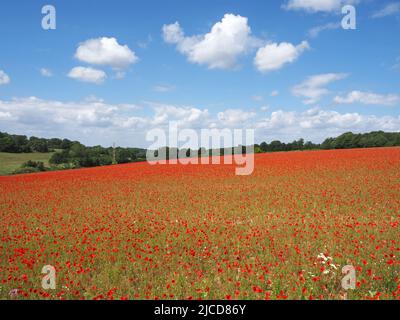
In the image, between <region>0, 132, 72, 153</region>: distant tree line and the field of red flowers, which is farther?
<region>0, 132, 72, 153</region>: distant tree line

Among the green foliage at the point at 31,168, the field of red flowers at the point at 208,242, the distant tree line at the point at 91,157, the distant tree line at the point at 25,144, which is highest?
the distant tree line at the point at 25,144

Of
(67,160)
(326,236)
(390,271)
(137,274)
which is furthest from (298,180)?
(67,160)

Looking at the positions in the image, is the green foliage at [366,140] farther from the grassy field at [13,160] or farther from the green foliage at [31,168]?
the grassy field at [13,160]

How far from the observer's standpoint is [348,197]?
44.2 ft

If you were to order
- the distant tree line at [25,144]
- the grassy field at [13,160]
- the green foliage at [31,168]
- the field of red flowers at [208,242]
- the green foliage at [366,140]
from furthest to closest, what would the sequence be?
the distant tree line at [25,144]
the green foliage at [366,140]
the grassy field at [13,160]
the green foliage at [31,168]
the field of red flowers at [208,242]

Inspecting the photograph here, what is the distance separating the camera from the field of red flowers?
5.57 meters

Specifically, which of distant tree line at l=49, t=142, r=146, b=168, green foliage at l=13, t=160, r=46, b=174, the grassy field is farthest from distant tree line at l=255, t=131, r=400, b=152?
the grassy field

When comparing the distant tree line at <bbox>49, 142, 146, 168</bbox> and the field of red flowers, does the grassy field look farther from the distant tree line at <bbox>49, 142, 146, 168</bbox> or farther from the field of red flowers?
the field of red flowers

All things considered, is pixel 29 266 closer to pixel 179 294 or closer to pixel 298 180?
pixel 179 294

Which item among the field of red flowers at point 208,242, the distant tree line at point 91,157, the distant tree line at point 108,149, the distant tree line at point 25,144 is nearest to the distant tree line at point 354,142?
the distant tree line at point 108,149

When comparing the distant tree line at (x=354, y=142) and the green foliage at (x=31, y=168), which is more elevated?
the distant tree line at (x=354, y=142)

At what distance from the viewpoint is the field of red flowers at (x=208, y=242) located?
18.3 feet

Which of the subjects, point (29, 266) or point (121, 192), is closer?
point (29, 266)

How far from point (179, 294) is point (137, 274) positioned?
1408 millimetres
